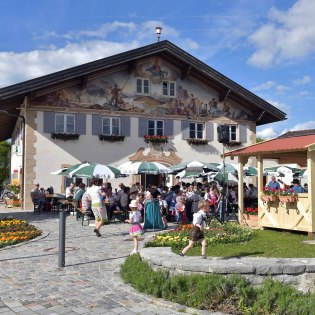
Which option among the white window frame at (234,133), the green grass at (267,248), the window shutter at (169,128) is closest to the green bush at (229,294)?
the green grass at (267,248)

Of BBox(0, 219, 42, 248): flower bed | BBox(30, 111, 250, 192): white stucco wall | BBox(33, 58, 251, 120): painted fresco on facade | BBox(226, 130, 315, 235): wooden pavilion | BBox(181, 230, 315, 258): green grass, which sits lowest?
BBox(181, 230, 315, 258): green grass

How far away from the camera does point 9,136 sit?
1533 inches

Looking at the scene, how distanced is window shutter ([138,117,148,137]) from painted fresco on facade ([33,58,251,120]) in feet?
1.53

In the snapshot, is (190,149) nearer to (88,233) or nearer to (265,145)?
(265,145)

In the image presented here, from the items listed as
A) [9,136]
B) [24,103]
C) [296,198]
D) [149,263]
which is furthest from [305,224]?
[9,136]

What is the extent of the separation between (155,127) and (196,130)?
8.33ft

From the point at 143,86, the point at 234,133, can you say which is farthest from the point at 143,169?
the point at 234,133

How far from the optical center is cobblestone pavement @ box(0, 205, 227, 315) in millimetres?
5965

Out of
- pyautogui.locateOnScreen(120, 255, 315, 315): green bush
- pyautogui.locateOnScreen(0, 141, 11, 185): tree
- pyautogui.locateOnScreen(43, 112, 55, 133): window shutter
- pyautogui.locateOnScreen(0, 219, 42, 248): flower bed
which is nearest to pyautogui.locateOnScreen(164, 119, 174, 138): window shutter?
pyautogui.locateOnScreen(43, 112, 55, 133): window shutter

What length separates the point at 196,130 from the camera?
26125 millimetres

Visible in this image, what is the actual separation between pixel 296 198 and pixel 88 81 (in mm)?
Result: 14367

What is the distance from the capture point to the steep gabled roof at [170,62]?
21825 mm

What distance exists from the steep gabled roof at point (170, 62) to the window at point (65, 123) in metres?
1.61

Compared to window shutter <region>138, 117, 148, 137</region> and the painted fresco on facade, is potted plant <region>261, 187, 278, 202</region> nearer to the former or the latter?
window shutter <region>138, 117, 148, 137</region>
